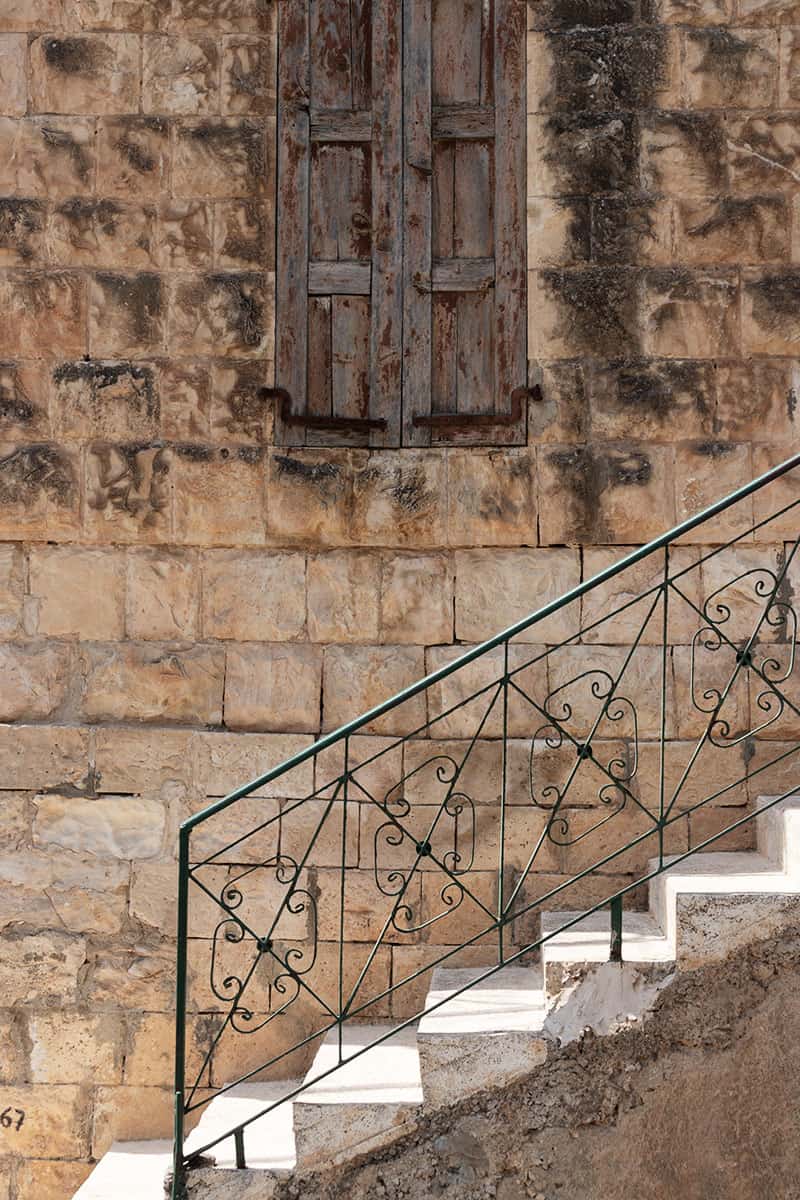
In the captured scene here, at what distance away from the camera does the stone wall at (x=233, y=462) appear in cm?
475

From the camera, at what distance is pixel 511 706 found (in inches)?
188

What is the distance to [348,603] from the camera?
484 centimetres

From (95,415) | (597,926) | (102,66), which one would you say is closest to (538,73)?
(102,66)

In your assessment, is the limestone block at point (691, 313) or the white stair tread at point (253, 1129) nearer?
the white stair tread at point (253, 1129)

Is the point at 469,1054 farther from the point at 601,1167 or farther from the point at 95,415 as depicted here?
the point at 95,415

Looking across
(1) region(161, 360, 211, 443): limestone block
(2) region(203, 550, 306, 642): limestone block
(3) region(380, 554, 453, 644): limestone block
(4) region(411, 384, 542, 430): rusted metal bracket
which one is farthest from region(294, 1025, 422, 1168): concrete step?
(1) region(161, 360, 211, 443): limestone block

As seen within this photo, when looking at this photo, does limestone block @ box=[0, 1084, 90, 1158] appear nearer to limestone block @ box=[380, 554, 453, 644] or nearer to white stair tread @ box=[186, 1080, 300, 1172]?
white stair tread @ box=[186, 1080, 300, 1172]

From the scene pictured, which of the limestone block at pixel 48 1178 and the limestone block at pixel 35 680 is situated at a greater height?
the limestone block at pixel 35 680

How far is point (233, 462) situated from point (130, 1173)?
2.60 m

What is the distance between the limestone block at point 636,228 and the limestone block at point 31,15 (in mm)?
2264

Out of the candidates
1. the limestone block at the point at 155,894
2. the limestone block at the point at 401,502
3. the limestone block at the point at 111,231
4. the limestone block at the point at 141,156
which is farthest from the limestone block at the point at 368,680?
the limestone block at the point at 141,156

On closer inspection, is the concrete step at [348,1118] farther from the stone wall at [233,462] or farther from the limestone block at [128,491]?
the limestone block at [128,491]

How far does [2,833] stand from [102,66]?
9.96ft

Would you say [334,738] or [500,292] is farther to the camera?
[500,292]
